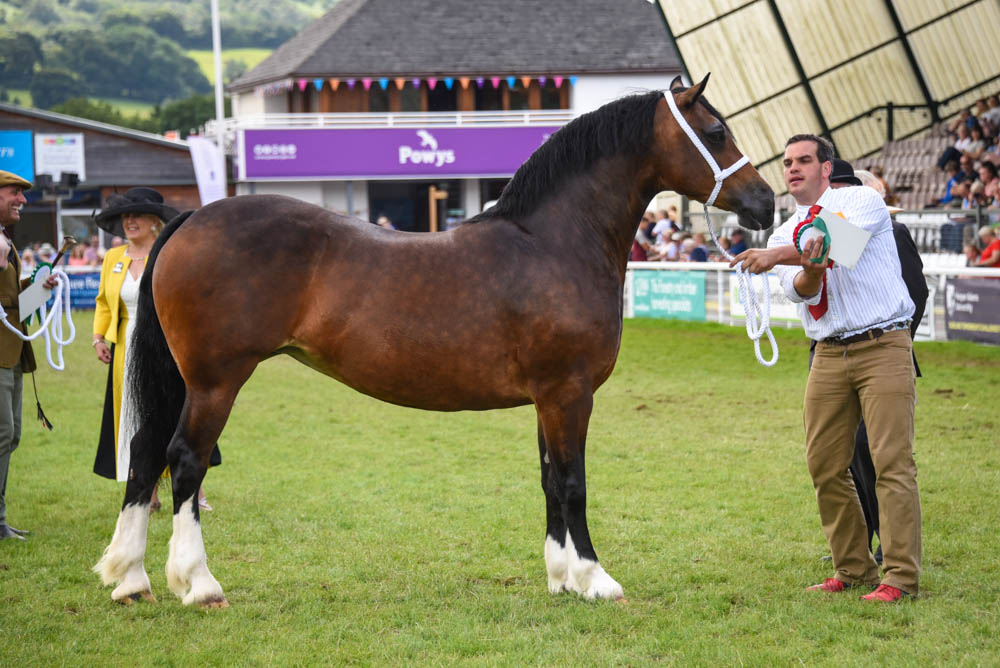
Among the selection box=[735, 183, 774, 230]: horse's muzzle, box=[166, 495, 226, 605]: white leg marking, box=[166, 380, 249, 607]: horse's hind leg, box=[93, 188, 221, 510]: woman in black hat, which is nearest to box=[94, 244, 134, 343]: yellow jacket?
box=[93, 188, 221, 510]: woman in black hat

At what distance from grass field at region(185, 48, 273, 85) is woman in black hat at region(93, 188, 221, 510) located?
95.5 m

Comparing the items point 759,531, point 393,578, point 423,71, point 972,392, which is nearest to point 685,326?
point 972,392

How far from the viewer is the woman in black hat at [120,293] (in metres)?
6.20

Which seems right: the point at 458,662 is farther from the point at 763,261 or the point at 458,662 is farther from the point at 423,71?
the point at 423,71

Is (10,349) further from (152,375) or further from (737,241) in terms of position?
(737,241)

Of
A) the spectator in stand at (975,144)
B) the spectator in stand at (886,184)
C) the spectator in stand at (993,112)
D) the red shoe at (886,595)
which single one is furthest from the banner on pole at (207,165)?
the red shoe at (886,595)

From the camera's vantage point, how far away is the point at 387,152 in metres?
34.3

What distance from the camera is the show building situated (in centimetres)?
3416

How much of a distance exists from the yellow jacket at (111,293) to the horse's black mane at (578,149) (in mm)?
2767

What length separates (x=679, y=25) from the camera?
21.2m

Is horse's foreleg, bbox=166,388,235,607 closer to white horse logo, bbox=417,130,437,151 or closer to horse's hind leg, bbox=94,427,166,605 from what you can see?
horse's hind leg, bbox=94,427,166,605

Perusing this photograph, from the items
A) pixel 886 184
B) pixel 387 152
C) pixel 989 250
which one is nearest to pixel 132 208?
pixel 989 250

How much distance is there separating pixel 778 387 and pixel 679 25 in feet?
40.7

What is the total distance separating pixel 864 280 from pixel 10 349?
4602mm
